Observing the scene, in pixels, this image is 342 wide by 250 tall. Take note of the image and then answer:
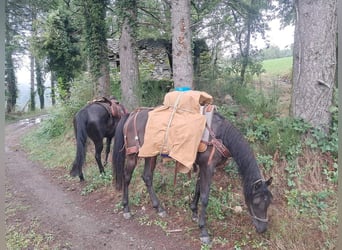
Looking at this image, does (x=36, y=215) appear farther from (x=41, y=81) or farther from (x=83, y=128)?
(x=41, y=81)

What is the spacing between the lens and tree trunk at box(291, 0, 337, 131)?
3.93m

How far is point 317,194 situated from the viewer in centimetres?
336

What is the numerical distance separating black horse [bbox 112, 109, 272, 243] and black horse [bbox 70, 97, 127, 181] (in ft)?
3.33

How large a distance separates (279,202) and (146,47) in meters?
6.94

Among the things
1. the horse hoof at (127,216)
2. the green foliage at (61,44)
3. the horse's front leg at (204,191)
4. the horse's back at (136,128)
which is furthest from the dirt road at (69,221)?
the green foliage at (61,44)

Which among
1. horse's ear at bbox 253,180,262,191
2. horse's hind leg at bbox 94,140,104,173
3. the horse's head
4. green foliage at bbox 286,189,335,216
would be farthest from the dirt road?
green foliage at bbox 286,189,335,216

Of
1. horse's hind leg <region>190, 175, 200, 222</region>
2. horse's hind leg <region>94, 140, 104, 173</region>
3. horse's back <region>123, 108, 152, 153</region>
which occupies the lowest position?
horse's hind leg <region>190, 175, 200, 222</region>

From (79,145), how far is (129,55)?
8.78ft

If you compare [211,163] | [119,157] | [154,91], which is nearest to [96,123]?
[119,157]

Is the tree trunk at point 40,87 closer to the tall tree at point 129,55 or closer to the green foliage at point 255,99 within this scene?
the tall tree at point 129,55

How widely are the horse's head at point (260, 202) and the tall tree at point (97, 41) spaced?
17.0ft

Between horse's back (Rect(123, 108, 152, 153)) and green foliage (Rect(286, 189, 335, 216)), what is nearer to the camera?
green foliage (Rect(286, 189, 335, 216))

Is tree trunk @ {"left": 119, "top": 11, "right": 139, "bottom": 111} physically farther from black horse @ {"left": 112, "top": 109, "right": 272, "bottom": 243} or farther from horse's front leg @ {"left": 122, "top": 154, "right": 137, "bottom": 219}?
horse's front leg @ {"left": 122, "top": 154, "right": 137, "bottom": 219}

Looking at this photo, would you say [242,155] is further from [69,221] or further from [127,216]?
[69,221]
